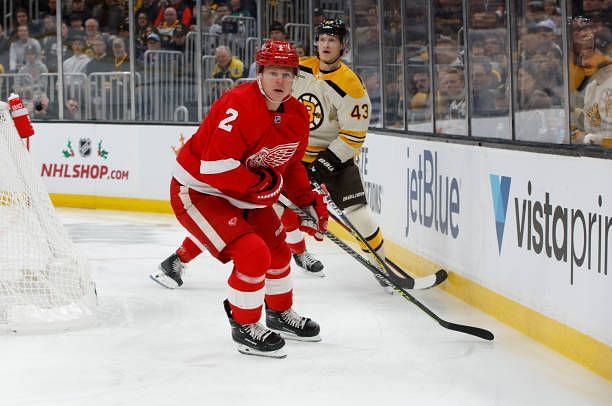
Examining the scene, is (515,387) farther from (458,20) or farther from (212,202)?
(458,20)

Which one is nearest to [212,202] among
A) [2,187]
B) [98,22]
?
[2,187]

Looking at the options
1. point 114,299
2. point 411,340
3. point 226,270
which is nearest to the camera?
point 411,340

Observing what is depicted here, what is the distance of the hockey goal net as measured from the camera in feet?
14.4

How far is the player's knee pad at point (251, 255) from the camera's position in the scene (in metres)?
3.79

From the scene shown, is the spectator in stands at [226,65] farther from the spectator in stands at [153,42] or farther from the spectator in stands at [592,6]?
the spectator in stands at [592,6]

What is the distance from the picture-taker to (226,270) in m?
6.04

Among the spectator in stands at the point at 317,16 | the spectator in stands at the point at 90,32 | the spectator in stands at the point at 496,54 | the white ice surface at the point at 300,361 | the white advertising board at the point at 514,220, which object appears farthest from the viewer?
the spectator in stands at the point at 90,32

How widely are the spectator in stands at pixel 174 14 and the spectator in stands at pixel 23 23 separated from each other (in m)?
1.29

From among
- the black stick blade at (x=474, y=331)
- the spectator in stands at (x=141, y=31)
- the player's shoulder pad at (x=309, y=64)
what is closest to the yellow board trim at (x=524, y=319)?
the black stick blade at (x=474, y=331)

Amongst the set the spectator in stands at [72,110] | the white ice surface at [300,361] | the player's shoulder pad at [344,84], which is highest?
the player's shoulder pad at [344,84]

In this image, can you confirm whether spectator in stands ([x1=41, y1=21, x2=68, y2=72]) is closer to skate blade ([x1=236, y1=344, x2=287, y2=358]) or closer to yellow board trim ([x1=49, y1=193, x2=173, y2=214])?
yellow board trim ([x1=49, y1=193, x2=173, y2=214])

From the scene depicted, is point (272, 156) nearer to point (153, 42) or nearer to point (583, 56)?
point (583, 56)

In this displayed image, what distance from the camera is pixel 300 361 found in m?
3.89

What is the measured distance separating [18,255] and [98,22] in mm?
5377
